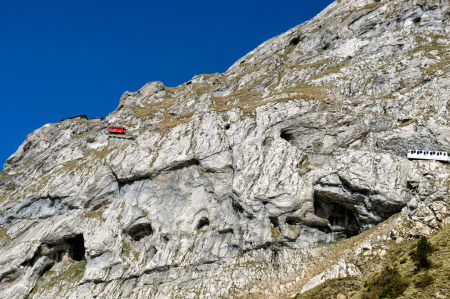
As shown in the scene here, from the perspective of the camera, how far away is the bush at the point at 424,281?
73.0ft

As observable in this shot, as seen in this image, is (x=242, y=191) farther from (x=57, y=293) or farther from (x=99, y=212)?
(x=57, y=293)

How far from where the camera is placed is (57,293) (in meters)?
51.5

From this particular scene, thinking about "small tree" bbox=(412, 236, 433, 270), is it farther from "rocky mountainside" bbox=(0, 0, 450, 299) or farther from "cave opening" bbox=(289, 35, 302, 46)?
"cave opening" bbox=(289, 35, 302, 46)

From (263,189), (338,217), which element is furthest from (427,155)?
(263,189)

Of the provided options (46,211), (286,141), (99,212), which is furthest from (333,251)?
(46,211)

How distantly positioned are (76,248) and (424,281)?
188 feet

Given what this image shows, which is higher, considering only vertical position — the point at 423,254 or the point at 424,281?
the point at 423,254

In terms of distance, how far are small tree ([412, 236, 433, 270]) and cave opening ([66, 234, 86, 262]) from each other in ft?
176

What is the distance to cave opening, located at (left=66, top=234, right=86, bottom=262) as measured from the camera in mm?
58281

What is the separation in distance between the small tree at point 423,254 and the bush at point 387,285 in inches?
72.0

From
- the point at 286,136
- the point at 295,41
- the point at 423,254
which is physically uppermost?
→ the point at 295,41

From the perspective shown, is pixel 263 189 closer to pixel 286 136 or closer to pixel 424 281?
pixel 286 136

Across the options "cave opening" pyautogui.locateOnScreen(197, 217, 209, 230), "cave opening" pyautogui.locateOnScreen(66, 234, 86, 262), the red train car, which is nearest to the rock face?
"cave opening" pyautogui.locateOnScreen(197, 217, 209, 230)

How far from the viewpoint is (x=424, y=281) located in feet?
73.8
